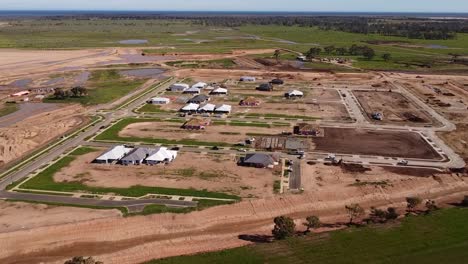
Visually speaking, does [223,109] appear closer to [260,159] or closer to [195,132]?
[195,132]

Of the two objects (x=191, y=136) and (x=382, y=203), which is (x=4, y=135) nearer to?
(x=191, y=136)

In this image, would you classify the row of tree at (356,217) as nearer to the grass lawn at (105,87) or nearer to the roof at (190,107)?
the roof at (190,107)

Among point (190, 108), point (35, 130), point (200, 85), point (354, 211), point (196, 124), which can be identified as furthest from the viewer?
point (200, 85)

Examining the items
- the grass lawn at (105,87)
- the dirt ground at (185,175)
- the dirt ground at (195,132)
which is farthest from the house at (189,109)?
the dirt ground at (185,175)

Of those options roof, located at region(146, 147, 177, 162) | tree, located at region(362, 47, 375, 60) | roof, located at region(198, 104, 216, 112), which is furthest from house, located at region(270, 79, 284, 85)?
roof, located at region(146, 147, 177, 162)

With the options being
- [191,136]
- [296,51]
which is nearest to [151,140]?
[191,136]

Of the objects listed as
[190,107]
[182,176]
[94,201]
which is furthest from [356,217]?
[190,107]
